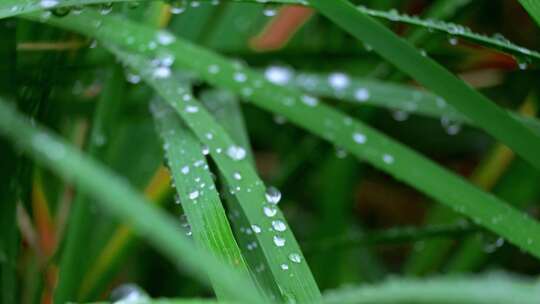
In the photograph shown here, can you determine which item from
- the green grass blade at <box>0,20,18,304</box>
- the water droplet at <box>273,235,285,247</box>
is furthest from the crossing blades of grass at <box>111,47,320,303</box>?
the green grass blade at <box>0,20,18,304</box>

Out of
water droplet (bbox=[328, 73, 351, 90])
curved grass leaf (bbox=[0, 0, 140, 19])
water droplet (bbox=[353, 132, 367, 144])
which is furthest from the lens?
water droplet (bbox=[328, 73, 351, 90])

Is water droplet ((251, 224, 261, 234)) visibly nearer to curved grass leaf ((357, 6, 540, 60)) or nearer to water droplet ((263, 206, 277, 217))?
water droplet ((263, 206, 277, 217))

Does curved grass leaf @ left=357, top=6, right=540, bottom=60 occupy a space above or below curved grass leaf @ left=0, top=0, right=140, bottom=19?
above

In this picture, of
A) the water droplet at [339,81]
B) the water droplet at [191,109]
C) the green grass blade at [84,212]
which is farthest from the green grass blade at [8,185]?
the water droplet at [339,81]

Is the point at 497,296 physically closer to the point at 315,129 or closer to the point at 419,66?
the point at 419,66

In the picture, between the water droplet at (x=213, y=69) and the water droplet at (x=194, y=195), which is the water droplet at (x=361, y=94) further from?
the water droplet at (x=194, y=195)

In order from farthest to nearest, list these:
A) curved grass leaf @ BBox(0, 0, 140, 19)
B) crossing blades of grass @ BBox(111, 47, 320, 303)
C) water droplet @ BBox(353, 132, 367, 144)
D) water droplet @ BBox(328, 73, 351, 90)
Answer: water droplet @ BBox(328, 73, 351, 90) < water droplet @ BBox(353, 132, 367, 144) < curved grass leaf @ BBox(0, 0, 140, 19) < crossing blades of grass @ BBox(111, 47, 320, 303)

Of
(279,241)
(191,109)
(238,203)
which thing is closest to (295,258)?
(279,241)

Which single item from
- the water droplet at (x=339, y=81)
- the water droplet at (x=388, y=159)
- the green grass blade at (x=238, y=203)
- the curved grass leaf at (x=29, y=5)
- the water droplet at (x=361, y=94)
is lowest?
the curved grass leaf at (x=29, y=5)
